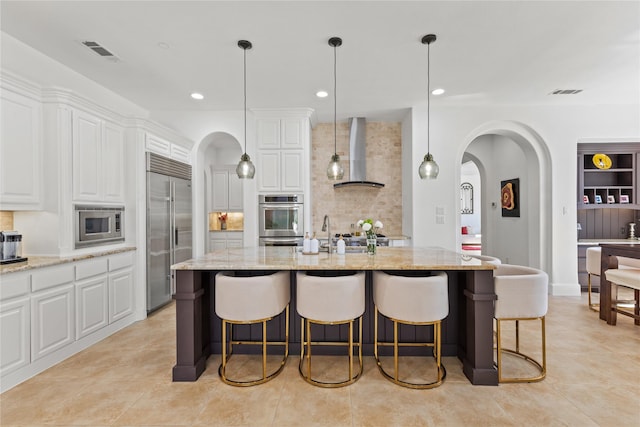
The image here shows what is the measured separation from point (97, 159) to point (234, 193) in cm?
356

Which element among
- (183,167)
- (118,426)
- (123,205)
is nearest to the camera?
(118,426)

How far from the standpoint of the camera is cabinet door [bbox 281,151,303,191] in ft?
16.5

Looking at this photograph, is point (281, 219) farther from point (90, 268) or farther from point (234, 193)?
point (90, 268)

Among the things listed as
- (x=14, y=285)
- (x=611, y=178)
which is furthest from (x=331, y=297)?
(x=611, y=178)

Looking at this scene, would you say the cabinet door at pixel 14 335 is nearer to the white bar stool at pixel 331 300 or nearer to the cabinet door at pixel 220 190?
the white bar stool at pixel 331 300

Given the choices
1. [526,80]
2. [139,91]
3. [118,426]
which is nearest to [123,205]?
[139,91]

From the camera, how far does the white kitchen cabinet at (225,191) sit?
6.90 m

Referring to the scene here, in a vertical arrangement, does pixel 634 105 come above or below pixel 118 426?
above

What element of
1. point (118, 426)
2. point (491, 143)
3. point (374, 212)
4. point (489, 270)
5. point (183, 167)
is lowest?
point (118, 426)

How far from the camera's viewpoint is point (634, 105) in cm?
484

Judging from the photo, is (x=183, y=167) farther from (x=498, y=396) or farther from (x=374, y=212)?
(x=498, y=396)

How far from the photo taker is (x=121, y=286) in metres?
3.58

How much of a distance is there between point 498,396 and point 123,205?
414 cm

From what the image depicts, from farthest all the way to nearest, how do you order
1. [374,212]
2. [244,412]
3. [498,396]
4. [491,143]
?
[491,143]
[374,212]
[498,396]
[244,412]
